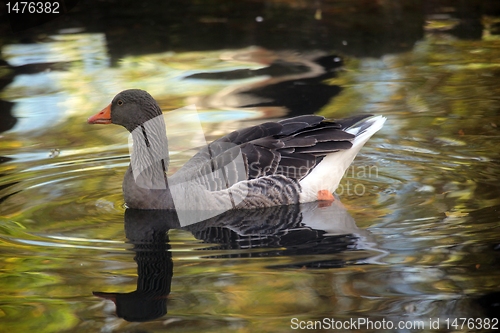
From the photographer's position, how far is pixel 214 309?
540 cm

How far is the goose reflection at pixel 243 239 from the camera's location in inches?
225

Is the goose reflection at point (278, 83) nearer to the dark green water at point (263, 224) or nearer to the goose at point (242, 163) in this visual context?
the dark green water at point (263, 224)

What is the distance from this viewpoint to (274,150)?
7.73 m

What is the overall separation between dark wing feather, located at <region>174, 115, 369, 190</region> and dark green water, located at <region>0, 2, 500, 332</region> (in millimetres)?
453

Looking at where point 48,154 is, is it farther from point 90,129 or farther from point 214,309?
point 214,309

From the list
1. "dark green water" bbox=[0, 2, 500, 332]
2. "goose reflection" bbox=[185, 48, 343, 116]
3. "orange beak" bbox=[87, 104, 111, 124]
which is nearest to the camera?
"dark green water" bbox=[0, 2, 500, 332]

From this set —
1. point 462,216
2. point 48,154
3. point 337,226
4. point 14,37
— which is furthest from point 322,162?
point 14,37

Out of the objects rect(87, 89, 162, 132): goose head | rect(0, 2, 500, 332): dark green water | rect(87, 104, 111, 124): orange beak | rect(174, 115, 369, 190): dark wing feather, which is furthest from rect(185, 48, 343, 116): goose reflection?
rect(87, 104, 111, 124): orange beak

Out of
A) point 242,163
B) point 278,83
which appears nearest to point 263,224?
point 242,163

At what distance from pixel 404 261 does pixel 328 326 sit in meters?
1.15

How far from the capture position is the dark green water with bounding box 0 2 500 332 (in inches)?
213

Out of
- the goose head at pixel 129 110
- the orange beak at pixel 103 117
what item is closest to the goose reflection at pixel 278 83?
the goose head at pixel 129 110

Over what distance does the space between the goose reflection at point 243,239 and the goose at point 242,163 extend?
14 centimetres

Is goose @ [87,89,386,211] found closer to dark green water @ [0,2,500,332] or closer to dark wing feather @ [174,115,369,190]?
dark wing feather @ [174,115,369,190]
